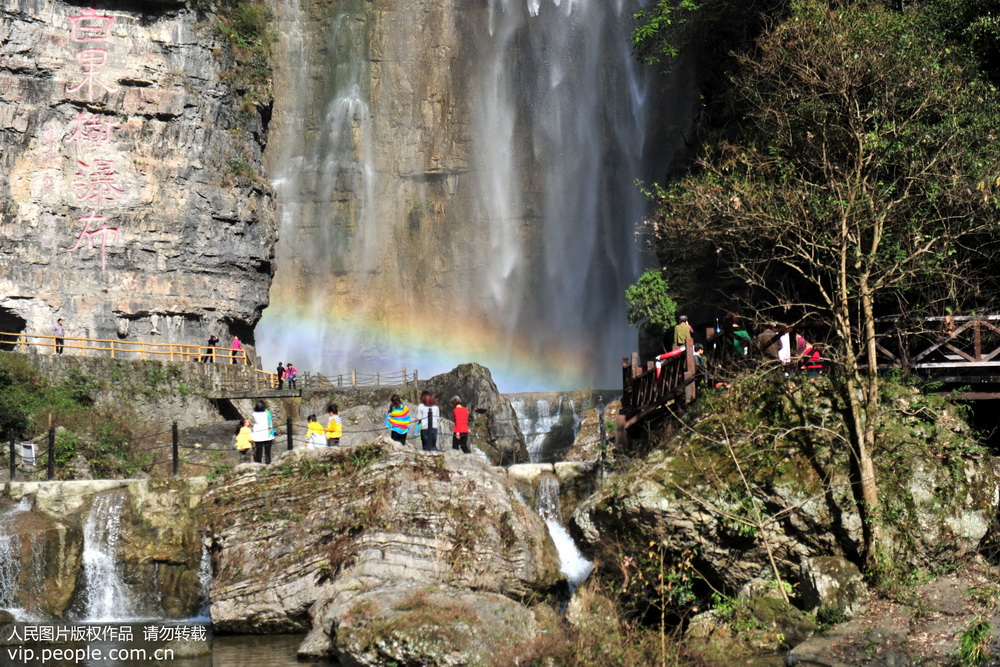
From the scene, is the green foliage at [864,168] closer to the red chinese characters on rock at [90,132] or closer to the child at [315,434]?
the child at [315,434]

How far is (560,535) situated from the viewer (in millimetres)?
17000

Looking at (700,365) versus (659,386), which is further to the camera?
(659,386)

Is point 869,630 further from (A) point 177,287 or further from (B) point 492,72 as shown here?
(B) point 492,72

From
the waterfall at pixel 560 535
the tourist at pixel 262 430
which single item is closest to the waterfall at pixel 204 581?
the tourist at pixel 262 430

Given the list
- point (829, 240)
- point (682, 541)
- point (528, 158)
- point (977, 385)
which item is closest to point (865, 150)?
point (829, 240)

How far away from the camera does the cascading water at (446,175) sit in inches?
1702

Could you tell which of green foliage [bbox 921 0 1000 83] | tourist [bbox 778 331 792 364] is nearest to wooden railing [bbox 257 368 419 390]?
green foliage [bbox 921 0 1000 83]

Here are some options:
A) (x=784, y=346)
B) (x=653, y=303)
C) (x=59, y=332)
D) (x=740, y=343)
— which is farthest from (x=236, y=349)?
(x=784, y=346)

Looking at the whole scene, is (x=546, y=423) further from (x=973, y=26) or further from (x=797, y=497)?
(x=797, y=497)

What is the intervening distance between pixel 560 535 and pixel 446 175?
31326mm

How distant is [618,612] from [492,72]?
3767 centimetres

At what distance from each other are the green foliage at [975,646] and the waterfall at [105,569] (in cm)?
1138

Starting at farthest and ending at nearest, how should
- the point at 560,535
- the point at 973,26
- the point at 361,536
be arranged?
1. the point at 973,26
2. the point at 560,535
3. the point at 361,536

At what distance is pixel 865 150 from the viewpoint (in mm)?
15703
